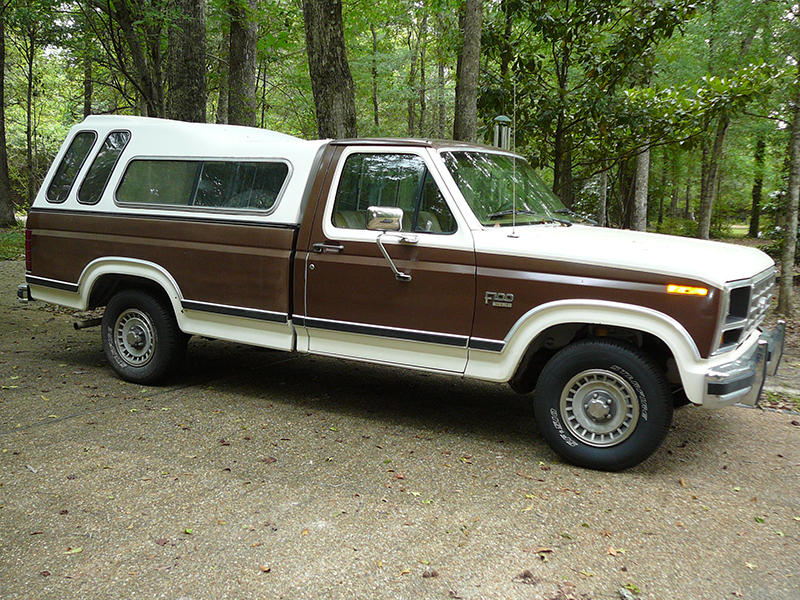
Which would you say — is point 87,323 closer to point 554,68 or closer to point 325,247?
point 325,247

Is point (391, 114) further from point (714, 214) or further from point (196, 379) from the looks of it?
point (196, 379)

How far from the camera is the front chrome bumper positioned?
4.05m

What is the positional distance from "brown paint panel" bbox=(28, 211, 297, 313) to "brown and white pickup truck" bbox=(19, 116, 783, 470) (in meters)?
0.02

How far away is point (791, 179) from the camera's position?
9039 millimetres

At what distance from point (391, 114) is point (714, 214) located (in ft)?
48.5

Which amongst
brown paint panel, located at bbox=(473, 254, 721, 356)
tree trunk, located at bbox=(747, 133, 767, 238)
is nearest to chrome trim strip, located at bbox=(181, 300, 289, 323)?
brown paint panel, located at bbox=(473, 254, 721, 356)

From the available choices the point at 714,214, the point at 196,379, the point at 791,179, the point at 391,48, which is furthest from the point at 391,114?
the point at 196,379

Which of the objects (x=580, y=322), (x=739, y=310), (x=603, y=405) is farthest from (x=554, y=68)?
(x=603, y=405)

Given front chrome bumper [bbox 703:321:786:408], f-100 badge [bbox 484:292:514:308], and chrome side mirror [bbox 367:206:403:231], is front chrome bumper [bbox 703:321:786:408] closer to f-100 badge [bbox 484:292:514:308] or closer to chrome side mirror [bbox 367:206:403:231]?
f-100 badge [bbox 484:292:514:308]

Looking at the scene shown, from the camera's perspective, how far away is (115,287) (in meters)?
6.30

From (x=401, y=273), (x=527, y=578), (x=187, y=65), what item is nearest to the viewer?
(x=527, y=578)

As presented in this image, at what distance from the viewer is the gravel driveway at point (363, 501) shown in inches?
127

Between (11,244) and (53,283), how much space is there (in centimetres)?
1312

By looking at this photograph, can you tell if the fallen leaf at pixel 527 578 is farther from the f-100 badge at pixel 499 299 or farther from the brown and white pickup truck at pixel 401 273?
the f-100 badge at pixel 499 299
